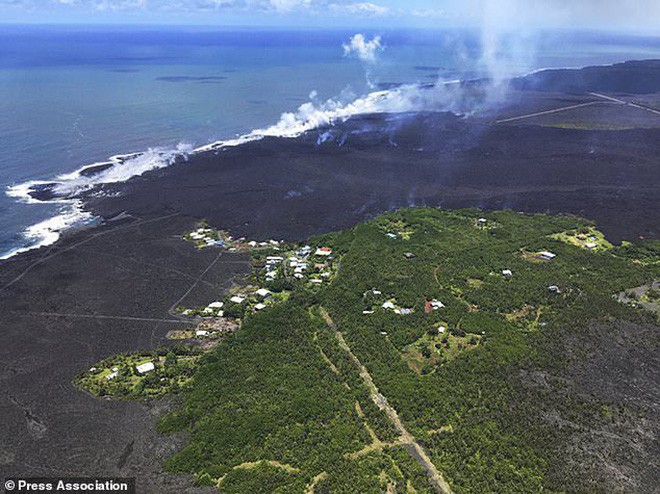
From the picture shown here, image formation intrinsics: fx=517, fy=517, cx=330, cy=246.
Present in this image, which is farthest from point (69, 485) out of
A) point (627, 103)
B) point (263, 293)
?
point (627, 103)

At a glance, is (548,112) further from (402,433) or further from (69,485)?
(69,485)

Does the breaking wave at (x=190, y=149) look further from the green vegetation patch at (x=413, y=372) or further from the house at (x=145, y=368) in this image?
the house at (x=145, y=368)

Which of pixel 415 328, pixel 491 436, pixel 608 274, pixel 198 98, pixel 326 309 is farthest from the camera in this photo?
pixel 198 98

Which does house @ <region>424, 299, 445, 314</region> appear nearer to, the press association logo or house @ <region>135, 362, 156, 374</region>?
house @ <region>135, 362, 156, 374</region>

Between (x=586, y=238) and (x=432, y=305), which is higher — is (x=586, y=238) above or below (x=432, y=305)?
above

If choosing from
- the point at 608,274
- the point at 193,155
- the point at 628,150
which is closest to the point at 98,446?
the point at 608,274

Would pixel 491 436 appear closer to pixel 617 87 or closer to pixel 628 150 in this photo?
Result: pixel 628 150
